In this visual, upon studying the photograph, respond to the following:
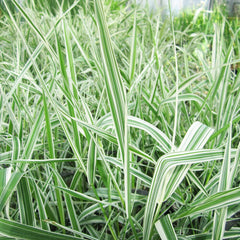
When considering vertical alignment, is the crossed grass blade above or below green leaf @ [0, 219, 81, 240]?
above

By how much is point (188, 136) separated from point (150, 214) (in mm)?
137

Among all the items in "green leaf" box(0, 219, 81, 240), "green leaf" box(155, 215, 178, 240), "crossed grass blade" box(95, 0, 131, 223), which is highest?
"crossed grass blade" box(95, 0, 131, 223)

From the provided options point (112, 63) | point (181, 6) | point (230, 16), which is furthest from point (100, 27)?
point (181, 6)

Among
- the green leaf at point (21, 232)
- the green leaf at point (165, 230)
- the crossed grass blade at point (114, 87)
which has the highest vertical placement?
the crossed grass blade at point (114, 87)

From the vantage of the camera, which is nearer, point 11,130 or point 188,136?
point 188,136

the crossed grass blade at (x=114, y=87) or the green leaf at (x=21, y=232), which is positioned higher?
the crossed grass blade at (x=114, y=87)

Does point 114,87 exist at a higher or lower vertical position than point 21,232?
higher

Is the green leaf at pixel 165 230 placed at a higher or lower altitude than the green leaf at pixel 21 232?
lower

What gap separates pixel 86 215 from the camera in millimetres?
494

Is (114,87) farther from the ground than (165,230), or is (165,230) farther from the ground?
(114,87)

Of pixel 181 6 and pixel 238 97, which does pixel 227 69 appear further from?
pixel 181 6

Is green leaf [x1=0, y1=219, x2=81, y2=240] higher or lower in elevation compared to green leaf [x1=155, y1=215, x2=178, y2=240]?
higher

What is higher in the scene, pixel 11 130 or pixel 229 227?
pixel 11 130

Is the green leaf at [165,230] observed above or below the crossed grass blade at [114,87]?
below
